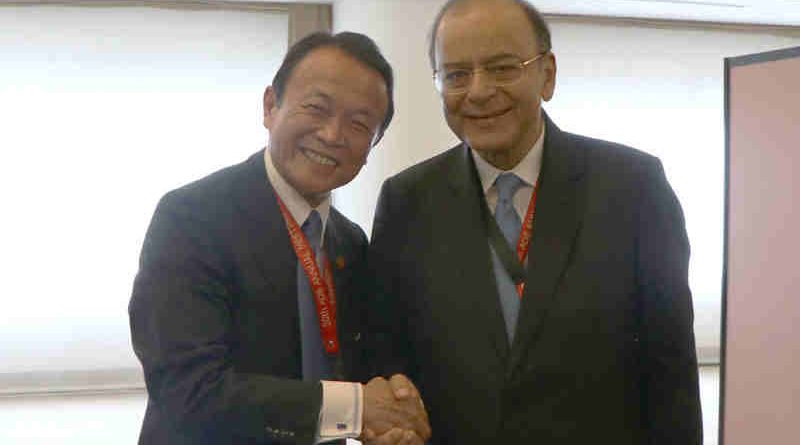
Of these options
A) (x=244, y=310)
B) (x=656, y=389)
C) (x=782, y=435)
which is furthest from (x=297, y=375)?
(x=782, y=435)

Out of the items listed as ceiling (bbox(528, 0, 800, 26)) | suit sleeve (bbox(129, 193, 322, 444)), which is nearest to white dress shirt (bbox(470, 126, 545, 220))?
suit sleeve (bbox(129, 193, 322, 444))

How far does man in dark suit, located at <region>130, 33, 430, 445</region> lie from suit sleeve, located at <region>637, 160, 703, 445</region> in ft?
1.43

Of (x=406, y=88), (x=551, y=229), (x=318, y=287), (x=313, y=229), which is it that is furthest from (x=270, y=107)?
(x=406, y=88)

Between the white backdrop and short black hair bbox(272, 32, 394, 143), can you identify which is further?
the white backdrop

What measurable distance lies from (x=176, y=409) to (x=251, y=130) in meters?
3.80

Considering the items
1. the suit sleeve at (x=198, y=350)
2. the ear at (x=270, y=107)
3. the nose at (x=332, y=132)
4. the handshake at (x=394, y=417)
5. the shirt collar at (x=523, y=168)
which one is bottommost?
the handshake at (x=394, y=417)

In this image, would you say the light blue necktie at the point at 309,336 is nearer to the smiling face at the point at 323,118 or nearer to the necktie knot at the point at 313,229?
the necktie knot at the point at 313,229

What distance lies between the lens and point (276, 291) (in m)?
1.69

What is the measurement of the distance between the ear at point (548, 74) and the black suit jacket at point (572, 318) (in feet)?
0.31

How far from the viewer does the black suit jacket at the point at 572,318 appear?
1.61 metres

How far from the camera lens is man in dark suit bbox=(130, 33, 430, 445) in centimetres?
162

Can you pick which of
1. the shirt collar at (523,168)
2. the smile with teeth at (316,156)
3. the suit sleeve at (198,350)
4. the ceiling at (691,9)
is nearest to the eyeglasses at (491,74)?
the shirt collar at (523,168)

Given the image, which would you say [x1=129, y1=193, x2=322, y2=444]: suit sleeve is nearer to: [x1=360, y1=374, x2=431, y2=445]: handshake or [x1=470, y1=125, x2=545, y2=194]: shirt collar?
[x1=360, y1=374, x2=431, y2=445]: handshake

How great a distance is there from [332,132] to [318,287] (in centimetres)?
30
